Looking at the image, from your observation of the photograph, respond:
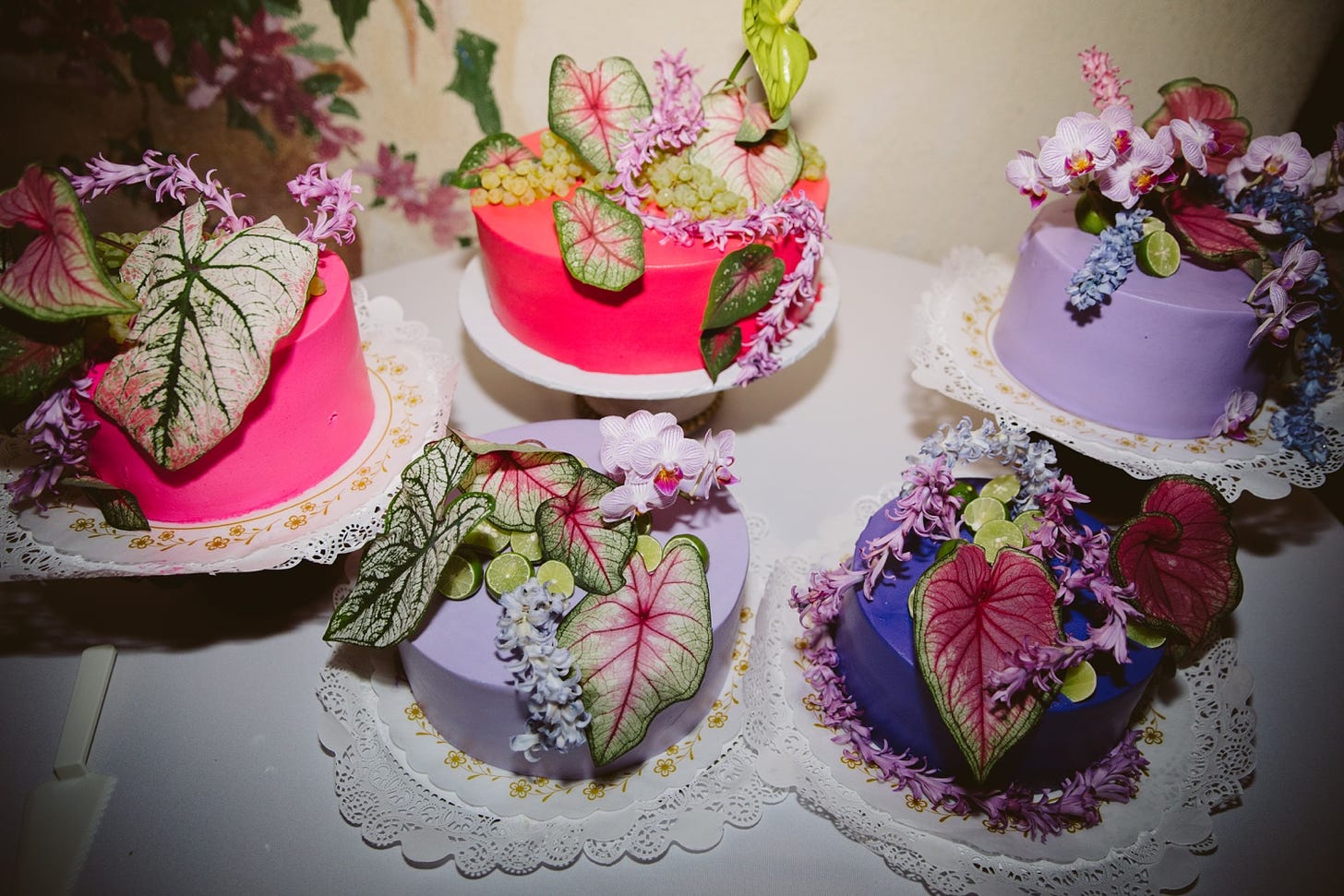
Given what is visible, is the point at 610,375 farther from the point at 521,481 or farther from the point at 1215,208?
the point at 1215,208

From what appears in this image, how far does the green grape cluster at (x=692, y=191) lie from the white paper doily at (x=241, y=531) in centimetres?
41

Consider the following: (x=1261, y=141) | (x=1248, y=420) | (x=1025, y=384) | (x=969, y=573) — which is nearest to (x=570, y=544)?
(x=969, y=573)

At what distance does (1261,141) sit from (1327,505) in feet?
2.13

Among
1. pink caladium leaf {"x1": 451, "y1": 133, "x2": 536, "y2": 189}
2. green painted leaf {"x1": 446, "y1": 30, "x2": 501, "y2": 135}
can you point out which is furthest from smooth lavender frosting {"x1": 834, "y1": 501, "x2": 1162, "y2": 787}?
green painted leaf {"x1": 446, "y1": 30, "x2": 501, "y2": 135}

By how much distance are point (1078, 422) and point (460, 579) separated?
821 millimetres

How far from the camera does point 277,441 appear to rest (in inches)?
39.5

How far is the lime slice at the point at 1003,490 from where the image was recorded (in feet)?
3.46

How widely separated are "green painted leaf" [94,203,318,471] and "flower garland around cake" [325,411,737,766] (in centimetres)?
19

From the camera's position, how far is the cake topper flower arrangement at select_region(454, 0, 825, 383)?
3.88 feet

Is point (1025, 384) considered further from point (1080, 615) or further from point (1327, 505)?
point (1327, 505)

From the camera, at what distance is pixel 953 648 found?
87 cm

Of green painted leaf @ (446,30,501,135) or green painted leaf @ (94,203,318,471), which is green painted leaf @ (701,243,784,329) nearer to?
green painted leaf @ (94,203,318,471)

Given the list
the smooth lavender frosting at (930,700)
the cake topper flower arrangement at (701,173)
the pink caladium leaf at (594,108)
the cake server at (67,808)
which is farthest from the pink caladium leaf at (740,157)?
the cake server at (67,808)

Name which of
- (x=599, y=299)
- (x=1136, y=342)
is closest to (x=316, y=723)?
(x=599, y=299)
